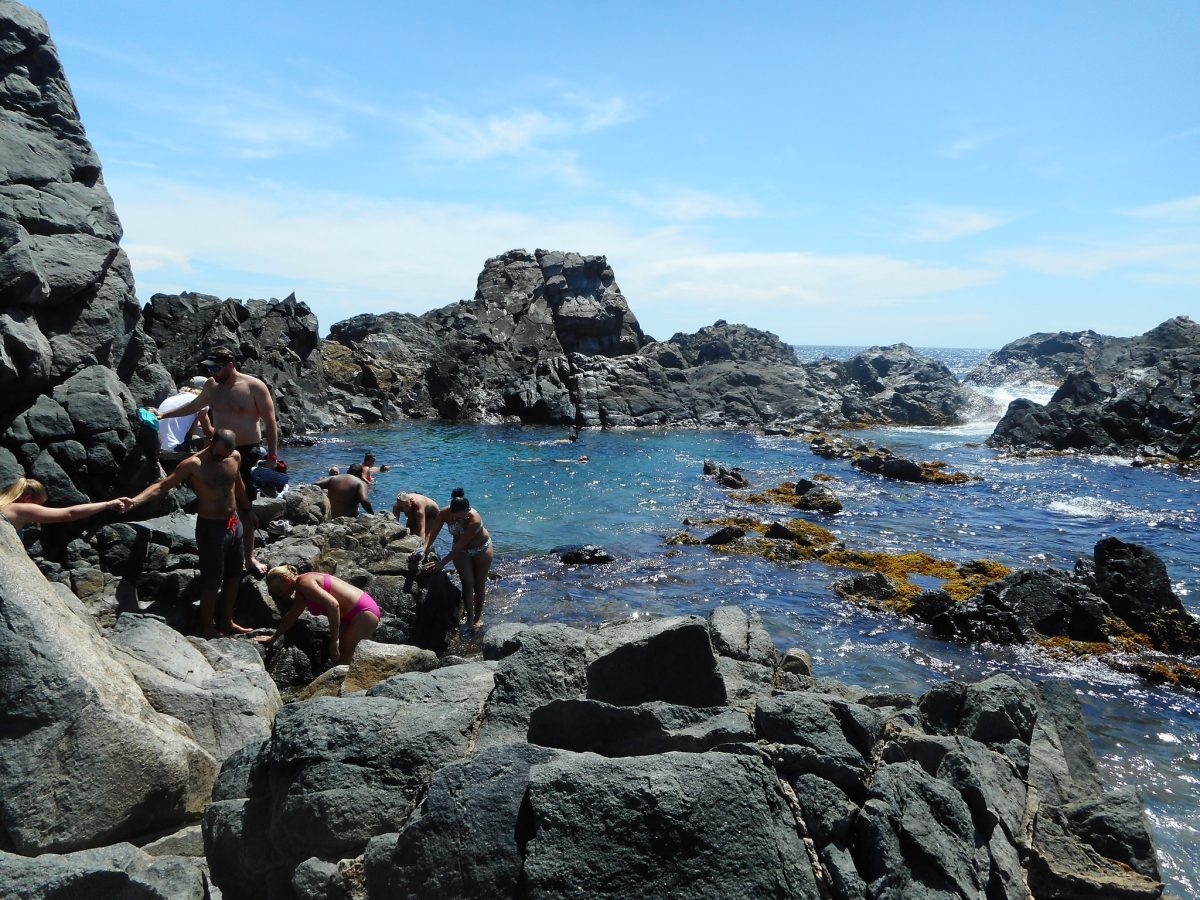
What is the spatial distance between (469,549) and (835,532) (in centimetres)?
1496

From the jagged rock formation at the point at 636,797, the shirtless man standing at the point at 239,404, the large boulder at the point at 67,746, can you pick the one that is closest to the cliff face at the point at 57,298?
the shirtless man standing at the point at 239,404

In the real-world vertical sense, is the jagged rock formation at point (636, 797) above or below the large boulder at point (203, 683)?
above

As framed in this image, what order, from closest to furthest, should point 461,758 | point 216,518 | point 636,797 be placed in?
1. point 636,797
2. point 461,758
3. point 216,518

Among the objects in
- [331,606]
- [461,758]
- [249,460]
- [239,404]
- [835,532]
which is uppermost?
[239,404]

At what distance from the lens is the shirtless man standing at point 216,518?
989 cm

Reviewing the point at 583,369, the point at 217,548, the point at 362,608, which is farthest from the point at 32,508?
the point at 583,369

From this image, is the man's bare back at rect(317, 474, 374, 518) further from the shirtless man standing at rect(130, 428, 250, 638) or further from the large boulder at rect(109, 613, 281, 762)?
the large boulder at rect(109, 613, 281, 762)

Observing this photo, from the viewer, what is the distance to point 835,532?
2592cm

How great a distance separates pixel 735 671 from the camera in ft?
30.1

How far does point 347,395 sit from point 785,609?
162 feet

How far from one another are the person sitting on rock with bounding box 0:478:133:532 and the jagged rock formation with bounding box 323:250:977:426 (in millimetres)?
53420

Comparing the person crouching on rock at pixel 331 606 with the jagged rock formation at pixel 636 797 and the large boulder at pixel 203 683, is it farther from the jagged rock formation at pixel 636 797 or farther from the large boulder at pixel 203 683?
the jagged rock formation at pixel 636 797

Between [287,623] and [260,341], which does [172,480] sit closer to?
[287,623]

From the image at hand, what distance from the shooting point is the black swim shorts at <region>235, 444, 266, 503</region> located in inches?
457
